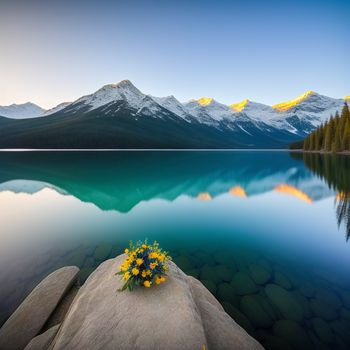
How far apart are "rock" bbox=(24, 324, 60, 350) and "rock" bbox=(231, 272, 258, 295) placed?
8788mm

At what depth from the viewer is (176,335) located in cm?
594

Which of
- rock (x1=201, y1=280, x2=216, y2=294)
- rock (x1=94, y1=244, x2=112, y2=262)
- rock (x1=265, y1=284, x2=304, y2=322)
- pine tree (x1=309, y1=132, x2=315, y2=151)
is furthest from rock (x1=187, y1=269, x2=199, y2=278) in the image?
pine tree (x1=309, y1=132, x2=315, y2=151)

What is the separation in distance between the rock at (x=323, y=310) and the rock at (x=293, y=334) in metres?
1.58

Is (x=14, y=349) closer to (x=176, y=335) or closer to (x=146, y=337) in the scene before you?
(x=146, y=337)

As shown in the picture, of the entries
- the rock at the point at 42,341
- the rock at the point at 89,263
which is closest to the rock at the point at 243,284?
the rock at the point at 42,341

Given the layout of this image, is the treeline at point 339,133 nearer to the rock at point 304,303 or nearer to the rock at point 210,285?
the rock at point 304,303

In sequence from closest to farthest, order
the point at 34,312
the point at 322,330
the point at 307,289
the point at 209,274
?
the point at 322,330
the point at 34,312
the point at 307,289
the point at 209,274

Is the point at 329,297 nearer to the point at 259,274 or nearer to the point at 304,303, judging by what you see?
the point at 304,303

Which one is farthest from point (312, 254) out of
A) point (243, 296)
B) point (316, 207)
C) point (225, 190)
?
point (225, 190)

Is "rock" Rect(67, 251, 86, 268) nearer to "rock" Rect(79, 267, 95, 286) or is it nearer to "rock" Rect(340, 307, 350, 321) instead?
"rock" Rect(79, 267, 95, 286)

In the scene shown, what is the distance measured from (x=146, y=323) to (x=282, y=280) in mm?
9946

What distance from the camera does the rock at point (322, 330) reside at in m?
8.61

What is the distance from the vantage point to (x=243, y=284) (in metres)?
12.0

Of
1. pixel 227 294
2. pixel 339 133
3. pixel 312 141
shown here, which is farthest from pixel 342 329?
pixel 312 141
